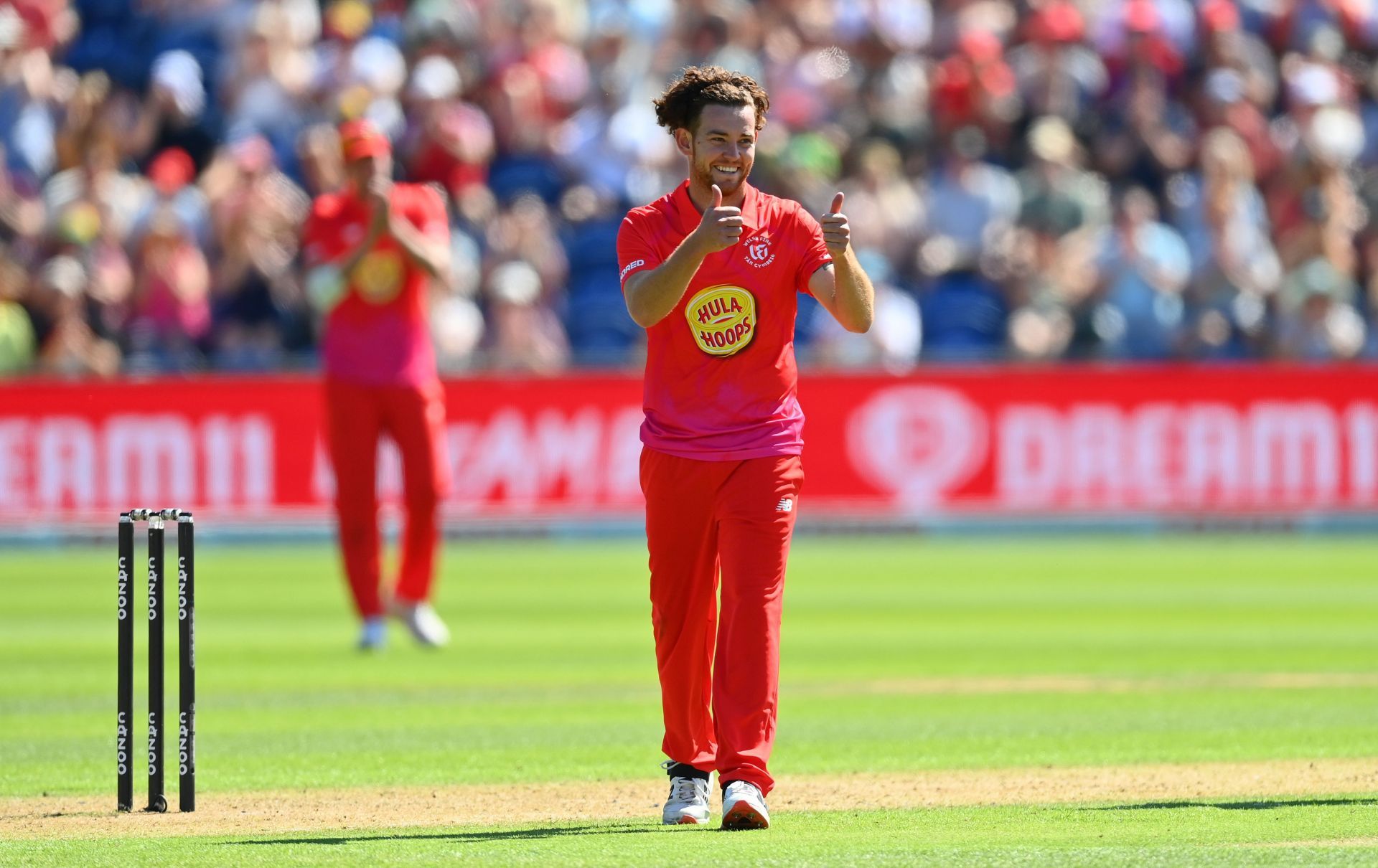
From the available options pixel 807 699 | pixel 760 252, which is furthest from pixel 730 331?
pixel 807 699

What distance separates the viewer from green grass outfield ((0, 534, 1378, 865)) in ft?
22.8

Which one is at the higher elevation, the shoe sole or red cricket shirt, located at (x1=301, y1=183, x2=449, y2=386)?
red cricket shirt, located at (x1=301, y1=183, x2=449, y2=386)

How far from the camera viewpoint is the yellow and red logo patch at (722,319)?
7.36 metres

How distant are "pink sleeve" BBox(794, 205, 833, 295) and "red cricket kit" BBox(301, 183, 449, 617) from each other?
6.54 meters

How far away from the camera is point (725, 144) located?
23.8ft

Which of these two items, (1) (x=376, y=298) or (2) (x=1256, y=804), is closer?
(2) (x=1256, y=804)

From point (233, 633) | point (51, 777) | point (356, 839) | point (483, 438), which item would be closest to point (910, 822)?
point (356, 839)

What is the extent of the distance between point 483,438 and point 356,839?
14324 millimetres

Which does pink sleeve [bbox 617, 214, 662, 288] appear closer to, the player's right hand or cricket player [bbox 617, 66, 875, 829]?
cricket player [bbox 617, 66, 875, 829]

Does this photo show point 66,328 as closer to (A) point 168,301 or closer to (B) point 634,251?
(A) point 168,301

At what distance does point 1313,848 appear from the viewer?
662 cm

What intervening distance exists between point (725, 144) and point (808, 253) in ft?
1.51

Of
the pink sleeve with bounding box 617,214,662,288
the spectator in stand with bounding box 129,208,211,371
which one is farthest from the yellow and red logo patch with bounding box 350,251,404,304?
the spectator in stand with bounding box 129,208,211,371

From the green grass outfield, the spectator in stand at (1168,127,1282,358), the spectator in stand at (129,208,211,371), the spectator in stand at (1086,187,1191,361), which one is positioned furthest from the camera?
the spectator in stand at (1086,187,1191,361)
